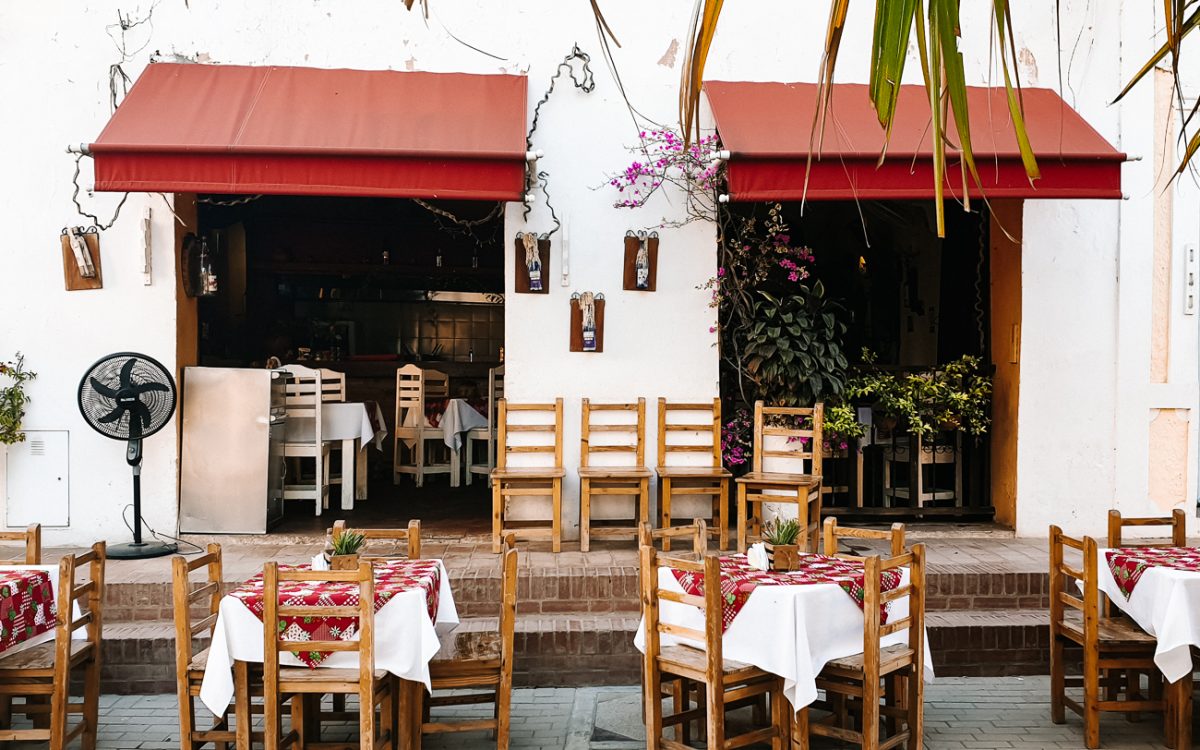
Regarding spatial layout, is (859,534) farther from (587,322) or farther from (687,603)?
(587,322)

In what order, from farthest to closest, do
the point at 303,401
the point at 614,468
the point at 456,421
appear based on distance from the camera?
the point at 456,421
the point at 303,401
the point at 614,468

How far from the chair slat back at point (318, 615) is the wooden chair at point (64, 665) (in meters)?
0.94

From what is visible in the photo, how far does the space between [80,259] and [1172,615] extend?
608 centimetres

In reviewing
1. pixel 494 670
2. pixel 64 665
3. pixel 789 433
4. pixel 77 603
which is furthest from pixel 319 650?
pixel 789 433

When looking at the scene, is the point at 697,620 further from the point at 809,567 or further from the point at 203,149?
the point at 203,149

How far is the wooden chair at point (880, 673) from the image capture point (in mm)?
3330

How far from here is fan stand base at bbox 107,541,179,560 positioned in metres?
5.48

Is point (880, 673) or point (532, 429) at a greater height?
point (532, 429)

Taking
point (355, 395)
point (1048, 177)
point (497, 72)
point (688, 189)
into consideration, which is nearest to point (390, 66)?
point (497, 72)

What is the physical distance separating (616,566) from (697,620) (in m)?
1.68

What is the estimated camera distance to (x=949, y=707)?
4.37 m

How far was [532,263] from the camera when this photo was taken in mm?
6008

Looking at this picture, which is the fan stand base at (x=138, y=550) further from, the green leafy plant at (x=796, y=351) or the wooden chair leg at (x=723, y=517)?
the green leafy plant at (x=796, y=351)

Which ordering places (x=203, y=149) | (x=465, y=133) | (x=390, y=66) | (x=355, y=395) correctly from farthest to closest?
(x=355, y=395) < (x=390, y=66) < (x=465, y=133) < (x=203, y=149)
